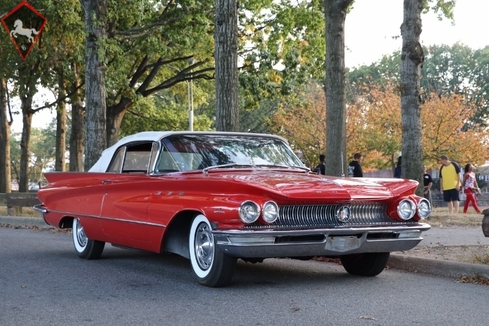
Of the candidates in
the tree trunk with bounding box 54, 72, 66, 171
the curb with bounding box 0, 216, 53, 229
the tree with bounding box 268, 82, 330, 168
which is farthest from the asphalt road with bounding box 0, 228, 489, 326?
the tree with bounding box 268, 82, 330, 168

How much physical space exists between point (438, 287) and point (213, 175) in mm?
2500

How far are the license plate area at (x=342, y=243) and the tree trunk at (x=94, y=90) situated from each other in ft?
40.5

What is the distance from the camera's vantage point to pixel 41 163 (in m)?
106

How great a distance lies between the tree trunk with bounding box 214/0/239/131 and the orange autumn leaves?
116 ft

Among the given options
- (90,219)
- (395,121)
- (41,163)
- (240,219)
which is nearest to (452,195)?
(90,219)

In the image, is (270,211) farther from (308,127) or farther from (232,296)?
(308,127)

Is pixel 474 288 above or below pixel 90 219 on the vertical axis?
below

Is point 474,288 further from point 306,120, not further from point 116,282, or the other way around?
point 306,120

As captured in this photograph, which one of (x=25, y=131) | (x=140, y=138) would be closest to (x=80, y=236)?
(x=140, y=138)

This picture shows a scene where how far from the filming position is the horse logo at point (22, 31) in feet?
79.5

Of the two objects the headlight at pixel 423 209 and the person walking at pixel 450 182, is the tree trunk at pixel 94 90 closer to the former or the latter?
the person walking at pixel 450 182

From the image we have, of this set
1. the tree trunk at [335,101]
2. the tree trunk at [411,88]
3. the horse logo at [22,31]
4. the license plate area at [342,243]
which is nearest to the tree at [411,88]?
the tree trunk at [411,88]

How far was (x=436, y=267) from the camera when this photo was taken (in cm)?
872

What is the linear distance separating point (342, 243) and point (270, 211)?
818 millimetres
